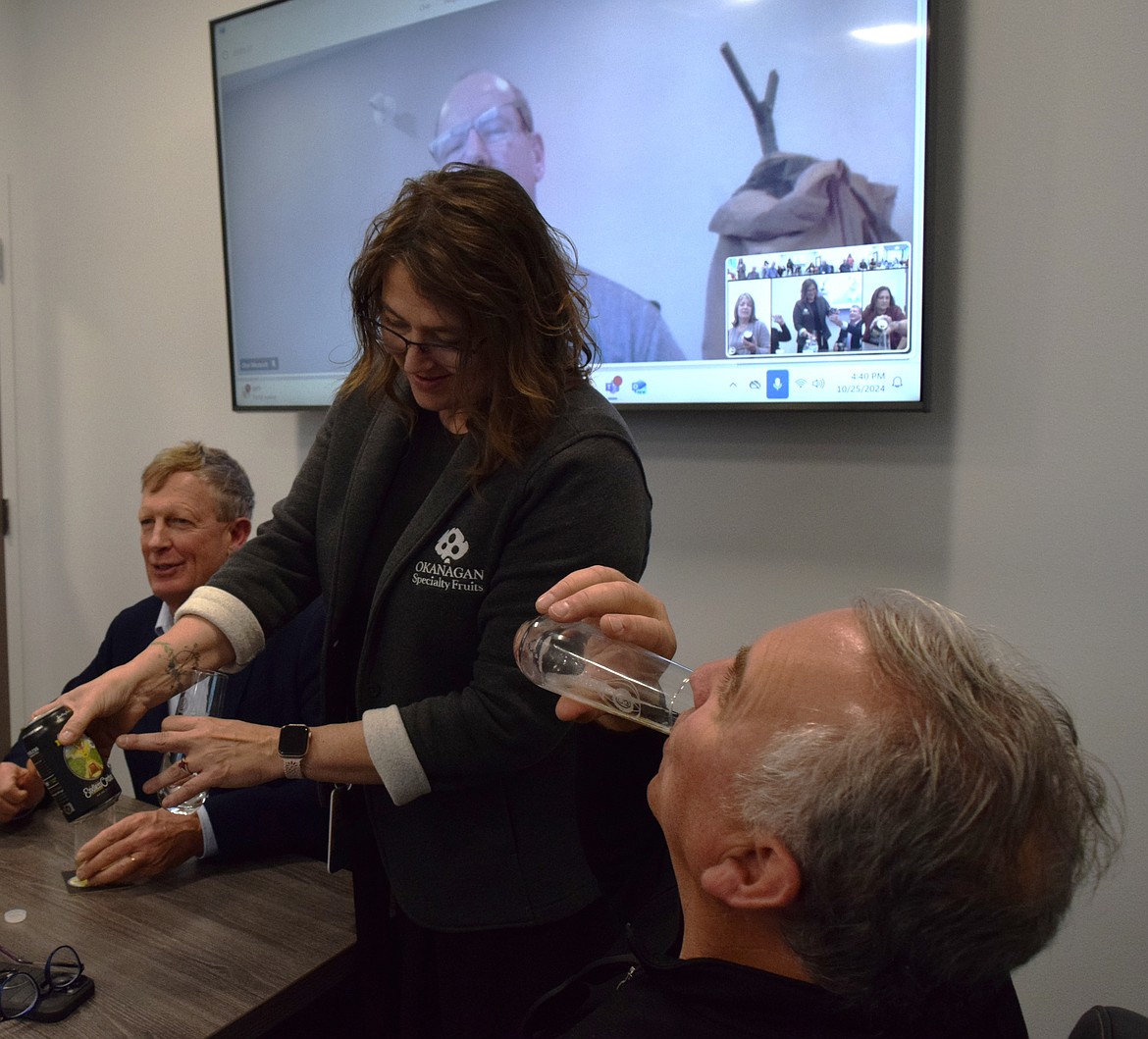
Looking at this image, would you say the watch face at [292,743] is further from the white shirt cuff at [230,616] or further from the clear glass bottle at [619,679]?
the clear glass bottle at [619,679]

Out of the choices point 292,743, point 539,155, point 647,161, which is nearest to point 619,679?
point 292,743

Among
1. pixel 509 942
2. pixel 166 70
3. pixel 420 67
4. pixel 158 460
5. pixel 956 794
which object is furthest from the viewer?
pixel 166 70

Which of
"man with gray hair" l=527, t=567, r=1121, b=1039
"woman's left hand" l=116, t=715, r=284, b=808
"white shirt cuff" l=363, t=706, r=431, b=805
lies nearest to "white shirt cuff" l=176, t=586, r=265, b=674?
"woman's left hand" l=116, t=715, r=284, b=808

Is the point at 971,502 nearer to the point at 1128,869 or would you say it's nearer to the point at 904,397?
the point at 904,397

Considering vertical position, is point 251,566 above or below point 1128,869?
above

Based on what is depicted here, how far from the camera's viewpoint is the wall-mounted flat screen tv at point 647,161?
1902 millimetres

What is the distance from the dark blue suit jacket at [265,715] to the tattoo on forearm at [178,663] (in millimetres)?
107

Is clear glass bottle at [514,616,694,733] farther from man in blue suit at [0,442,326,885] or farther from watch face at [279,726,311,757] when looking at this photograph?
man in blue suit at [0,442,326,885]

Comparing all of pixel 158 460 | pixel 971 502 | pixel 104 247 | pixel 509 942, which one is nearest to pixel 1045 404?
pixel 971 502

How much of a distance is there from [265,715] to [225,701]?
35 centimetres

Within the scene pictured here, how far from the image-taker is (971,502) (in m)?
1.95

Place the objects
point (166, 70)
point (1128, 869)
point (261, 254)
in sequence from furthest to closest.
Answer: point (166, 70)
point (261, 254)
point (1128, 869)

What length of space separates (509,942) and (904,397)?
3.98ft

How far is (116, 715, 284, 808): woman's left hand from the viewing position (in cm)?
132
